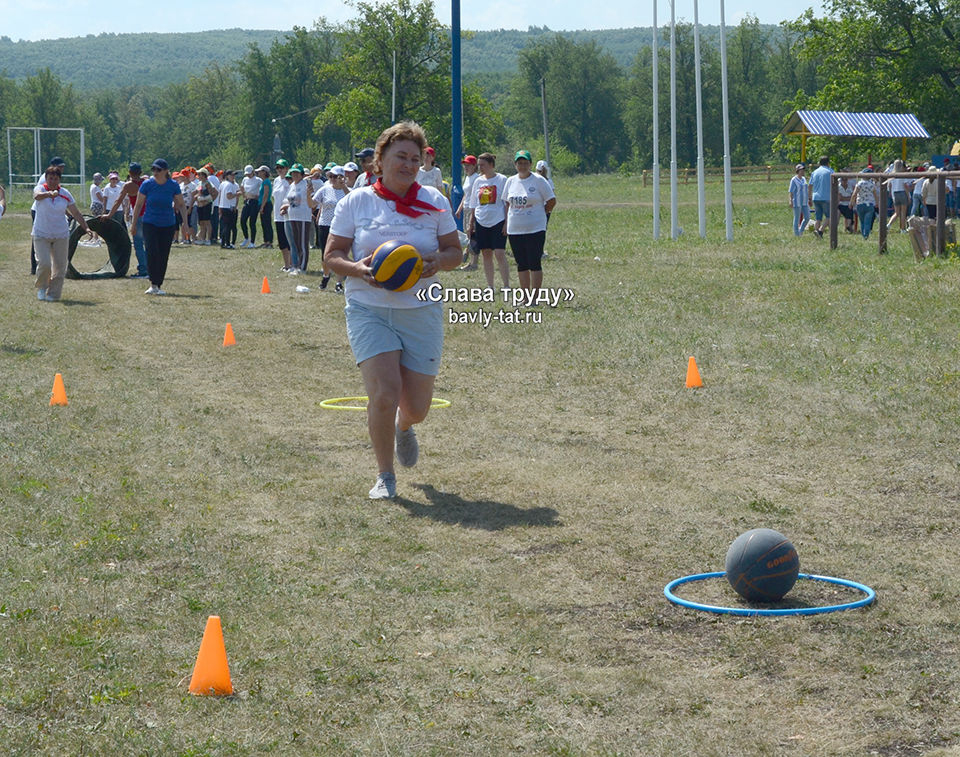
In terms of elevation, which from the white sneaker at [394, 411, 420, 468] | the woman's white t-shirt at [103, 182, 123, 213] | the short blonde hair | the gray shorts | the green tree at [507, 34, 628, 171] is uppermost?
the green tree at [507, 34, 628, 171]

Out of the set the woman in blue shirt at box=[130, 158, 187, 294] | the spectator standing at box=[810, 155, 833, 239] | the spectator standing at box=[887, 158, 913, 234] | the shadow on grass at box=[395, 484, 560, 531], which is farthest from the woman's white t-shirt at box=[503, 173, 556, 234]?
the spectator standing at box=[810, 155, 833, 239]

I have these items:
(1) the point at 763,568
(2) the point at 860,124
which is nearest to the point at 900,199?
(1) the point at 763,568

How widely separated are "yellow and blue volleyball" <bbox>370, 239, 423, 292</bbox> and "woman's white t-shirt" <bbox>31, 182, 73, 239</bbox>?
12.3 m

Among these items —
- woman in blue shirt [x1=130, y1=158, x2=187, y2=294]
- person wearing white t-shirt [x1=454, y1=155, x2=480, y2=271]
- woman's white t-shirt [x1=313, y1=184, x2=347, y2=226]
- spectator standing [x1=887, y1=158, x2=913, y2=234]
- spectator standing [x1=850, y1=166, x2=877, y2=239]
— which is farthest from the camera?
spectator standing [x1=887, y1=158, x2=913, y2=234]

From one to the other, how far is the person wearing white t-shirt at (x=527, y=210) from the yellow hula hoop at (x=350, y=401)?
6.05 meters

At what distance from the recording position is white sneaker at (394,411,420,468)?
26.7 ft

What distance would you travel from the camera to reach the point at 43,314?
1744 centimetres

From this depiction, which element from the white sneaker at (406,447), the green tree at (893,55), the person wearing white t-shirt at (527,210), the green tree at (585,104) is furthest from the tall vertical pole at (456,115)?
the green tree at (585,104)

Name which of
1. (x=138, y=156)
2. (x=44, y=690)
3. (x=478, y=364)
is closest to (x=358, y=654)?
(x=44, y=690)

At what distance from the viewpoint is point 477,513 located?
24.2 feet

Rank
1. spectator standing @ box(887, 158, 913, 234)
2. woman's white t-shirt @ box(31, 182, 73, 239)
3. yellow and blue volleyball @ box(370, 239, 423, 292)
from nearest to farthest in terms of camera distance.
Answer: yellow and blue volleyball @ box(370, 239, 423, 292) → woman's white t-shirt @ box(31, 182, 73, 239) → spectator standing @ box(887, 158, 913, 234)

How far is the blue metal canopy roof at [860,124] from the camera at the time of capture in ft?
173

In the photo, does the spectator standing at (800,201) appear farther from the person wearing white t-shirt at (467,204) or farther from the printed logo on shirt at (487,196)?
the printed logo on shirt at (487,196)

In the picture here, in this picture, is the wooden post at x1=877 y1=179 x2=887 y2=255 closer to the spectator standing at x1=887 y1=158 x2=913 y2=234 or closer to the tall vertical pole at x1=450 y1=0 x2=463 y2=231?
the spectator standing at x1=887 y1=158 x2=913 y2=234
